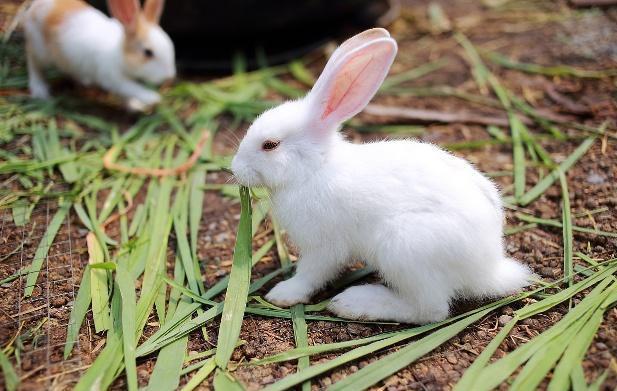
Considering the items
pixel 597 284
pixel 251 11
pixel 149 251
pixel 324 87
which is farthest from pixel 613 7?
pixel 149 251

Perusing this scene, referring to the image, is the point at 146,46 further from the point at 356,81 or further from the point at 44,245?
the point at 356,81

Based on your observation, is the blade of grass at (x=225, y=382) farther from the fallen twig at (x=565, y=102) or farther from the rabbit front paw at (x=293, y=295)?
the fallen twig at (x=565, y=102)

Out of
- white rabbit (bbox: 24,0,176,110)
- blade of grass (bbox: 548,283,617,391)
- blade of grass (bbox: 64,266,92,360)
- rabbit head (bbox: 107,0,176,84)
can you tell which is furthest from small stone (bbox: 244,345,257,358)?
rabbit head (bbox: 107,0,176,84)

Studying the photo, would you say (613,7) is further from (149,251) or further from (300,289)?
(149,251)

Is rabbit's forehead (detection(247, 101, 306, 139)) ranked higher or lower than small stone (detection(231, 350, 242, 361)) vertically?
higher

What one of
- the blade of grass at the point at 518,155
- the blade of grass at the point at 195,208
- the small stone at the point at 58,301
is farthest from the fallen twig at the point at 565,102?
the small stone at the point at 58,301

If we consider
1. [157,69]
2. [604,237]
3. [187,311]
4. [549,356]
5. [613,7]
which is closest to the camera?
[549,356]

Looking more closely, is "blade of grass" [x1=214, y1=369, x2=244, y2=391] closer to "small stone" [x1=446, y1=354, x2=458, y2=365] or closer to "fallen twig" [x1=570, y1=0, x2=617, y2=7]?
"small stone" [x1=446, y1=354, x2=458, y2=365]
